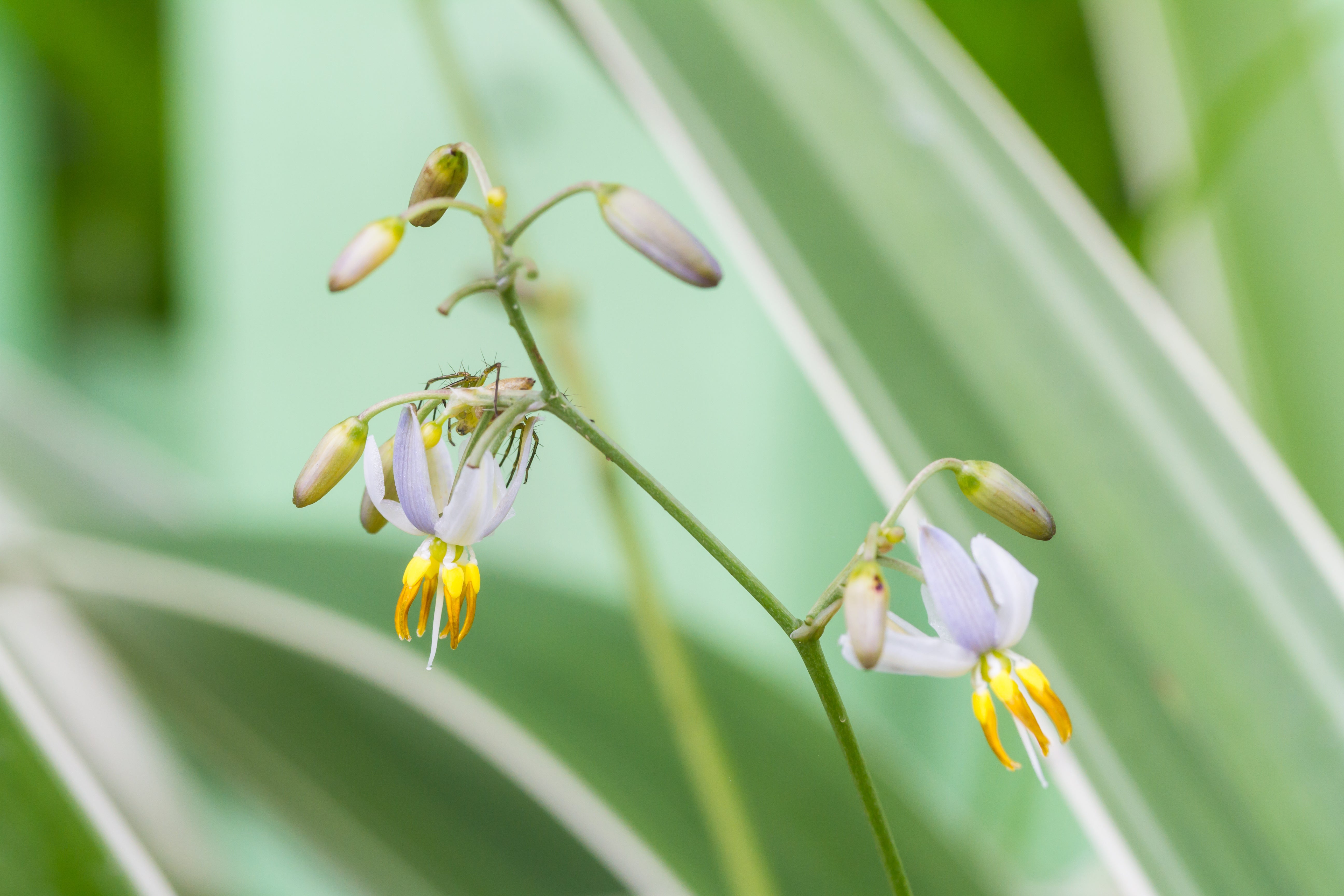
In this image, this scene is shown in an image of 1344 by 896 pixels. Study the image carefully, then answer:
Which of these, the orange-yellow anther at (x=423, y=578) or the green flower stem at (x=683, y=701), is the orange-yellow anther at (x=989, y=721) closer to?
the orange-yellow anther at (x=423, y=578)

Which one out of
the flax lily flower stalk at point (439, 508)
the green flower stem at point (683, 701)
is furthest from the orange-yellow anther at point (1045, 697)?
the green flower stem at point (683, 701)

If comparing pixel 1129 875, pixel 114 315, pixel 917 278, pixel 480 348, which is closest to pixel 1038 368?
pixel 917 278

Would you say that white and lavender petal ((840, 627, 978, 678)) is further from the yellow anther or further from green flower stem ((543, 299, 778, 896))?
green flower stem ((543, 299, 778, 896))

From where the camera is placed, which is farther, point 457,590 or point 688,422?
point 688,422

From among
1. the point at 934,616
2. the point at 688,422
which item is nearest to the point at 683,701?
the point at 934,616

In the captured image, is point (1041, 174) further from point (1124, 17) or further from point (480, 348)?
point (480, 348)

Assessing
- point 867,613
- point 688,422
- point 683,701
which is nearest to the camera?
point 867,613

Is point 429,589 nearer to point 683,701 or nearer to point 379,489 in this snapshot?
point 379,489
